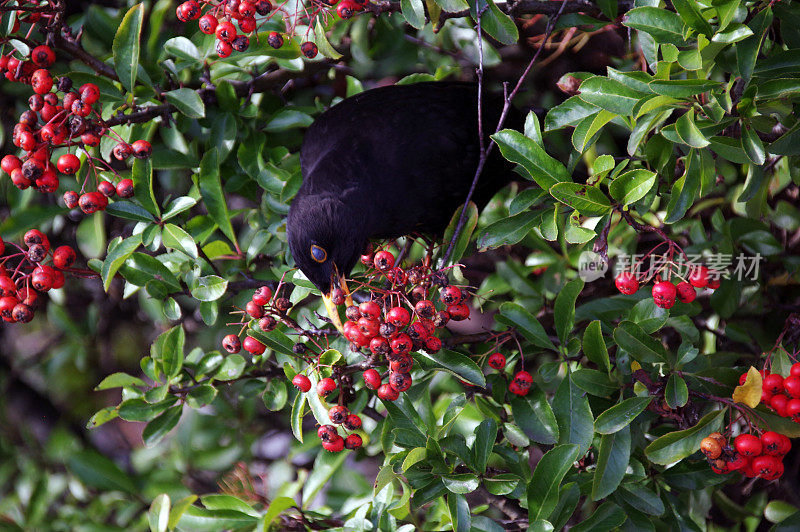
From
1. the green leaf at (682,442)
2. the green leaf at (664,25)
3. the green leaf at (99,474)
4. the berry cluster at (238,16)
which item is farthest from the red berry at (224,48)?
the green leaf at (99,474)

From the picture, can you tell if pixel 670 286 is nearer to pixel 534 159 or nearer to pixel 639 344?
pixel 639 344

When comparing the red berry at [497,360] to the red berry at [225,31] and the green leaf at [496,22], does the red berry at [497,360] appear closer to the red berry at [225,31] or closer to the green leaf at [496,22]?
the green leaf at [496,22]

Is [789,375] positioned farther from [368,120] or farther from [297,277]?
[368,120]

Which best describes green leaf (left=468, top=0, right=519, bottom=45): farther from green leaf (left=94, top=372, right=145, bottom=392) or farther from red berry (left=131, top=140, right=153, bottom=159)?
green leaf (left=94, top=372, right=145, bottom=392)

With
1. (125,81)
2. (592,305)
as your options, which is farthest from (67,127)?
(592,305)

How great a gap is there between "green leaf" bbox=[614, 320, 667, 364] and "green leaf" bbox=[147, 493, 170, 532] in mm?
1123

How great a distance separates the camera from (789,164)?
177cm

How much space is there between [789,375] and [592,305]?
1.63 ft

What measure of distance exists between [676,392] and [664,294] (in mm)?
194

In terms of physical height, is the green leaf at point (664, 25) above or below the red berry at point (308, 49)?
above

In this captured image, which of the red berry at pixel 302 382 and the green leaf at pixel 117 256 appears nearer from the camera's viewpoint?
the red berry at pixel 302 382

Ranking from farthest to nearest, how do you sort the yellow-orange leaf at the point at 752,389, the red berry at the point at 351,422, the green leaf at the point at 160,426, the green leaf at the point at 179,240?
the green leaf at the point at 160,426, the green leaf at the point at 179,240, the red berry at the point at 351,422, the yellow-orange leaf at the point at 752,389

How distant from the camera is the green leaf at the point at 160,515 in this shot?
1695mm

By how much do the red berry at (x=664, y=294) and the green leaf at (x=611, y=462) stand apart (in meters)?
0.27
